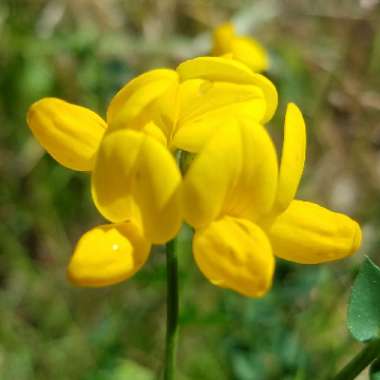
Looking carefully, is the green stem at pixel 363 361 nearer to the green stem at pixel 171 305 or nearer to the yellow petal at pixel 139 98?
the green stem at pixel 171 305

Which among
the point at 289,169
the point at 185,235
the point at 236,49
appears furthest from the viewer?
the point at 185,235

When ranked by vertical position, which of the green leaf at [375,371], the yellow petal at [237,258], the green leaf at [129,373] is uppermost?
the yellow petal at [237,258]

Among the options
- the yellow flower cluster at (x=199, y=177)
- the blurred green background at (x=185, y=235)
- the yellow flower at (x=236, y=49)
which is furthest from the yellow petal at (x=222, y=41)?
the yellow flower cluster at (x=199, y=177)

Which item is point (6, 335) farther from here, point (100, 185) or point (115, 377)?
point (100, 185)

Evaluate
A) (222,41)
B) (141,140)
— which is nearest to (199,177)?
(141,140)

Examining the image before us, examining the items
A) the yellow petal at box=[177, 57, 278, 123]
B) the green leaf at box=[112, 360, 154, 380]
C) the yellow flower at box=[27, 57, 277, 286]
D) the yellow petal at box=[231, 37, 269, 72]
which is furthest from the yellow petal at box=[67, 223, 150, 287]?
the yellow petal at box=[231, 37, 269, 72]

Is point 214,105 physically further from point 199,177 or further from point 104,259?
point 104,259

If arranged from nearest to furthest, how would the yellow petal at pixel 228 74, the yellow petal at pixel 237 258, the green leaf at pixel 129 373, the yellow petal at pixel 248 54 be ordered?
the yellow petal at pixel 237 258
the yellow petal at pixel 228 74
the green leaf at pixel 129 373
the yellow petal at pixel 248 54
